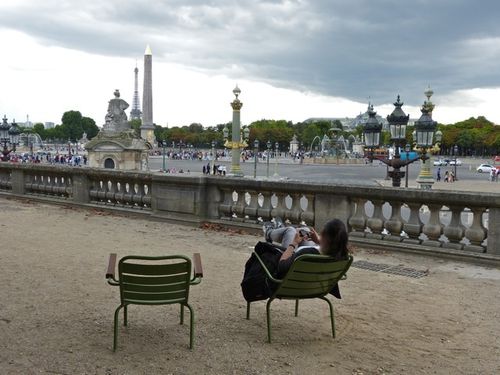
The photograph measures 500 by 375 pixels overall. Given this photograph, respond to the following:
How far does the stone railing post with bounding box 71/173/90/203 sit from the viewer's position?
15.1 metres

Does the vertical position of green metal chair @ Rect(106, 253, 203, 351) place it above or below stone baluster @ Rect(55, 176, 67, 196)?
above

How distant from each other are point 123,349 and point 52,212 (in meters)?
10.2

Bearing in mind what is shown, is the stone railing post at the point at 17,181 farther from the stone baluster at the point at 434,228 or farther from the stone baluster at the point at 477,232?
the stone baluster at the point at 477,232

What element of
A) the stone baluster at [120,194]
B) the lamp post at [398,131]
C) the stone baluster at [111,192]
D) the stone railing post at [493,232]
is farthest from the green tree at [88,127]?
the stone railing post at [493,232]

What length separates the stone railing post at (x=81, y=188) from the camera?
15.1m

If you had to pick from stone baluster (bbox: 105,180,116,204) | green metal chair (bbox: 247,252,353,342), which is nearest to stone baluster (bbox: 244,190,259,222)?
stone baluster (bbox: 105,180,116,204)

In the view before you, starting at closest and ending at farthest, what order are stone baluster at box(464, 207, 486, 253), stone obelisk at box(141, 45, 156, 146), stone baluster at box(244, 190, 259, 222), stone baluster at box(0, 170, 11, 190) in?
stone baluster at box(464, 207, 486, 253) → stone baluster at box(244, 190, 259, 222) → stone baluster at box(0, 170, 11, 190) → stone obelisk at box(141, 45, 156, 146)

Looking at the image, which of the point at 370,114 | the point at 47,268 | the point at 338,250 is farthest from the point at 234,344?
the point at 370,114

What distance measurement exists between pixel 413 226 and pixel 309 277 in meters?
5.09

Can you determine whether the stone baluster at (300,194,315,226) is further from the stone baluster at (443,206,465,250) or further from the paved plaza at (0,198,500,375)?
the stone baluster at (443,206,465,250)

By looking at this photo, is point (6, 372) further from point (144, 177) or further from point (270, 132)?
point (270, 132)

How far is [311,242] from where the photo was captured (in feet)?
18.5

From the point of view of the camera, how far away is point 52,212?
14516mm

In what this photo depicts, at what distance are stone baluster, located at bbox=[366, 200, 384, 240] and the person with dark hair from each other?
4669 mm
